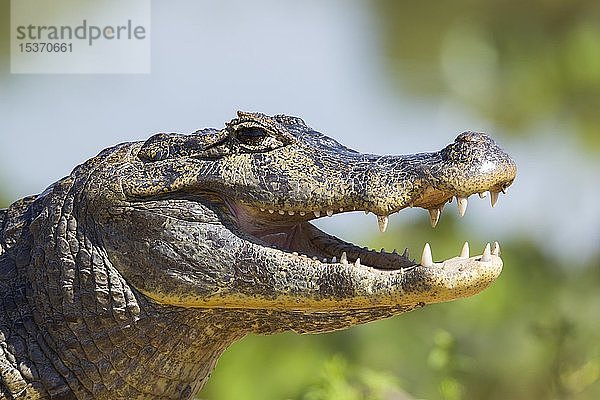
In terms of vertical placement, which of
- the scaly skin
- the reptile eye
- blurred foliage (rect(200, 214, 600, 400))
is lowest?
blurred foliage (rect(200, 214, 600, 400))

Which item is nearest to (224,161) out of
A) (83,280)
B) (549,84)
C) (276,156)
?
(276,156)

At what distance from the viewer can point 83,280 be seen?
3580 mm

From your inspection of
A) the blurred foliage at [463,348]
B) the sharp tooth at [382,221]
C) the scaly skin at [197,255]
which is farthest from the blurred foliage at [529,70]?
the sharp tooth at [382,221]

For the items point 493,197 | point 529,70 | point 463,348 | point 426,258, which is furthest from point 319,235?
point 529,70

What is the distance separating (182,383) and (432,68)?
2494 cm

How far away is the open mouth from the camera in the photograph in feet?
11.1

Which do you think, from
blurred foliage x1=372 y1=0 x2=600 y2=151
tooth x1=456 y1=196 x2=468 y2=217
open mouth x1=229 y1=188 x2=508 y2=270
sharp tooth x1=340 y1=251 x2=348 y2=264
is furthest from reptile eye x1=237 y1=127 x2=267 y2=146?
blurred foliage x1=372 y1=0 x2=600 y2=151

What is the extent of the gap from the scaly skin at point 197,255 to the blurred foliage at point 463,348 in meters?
2.49

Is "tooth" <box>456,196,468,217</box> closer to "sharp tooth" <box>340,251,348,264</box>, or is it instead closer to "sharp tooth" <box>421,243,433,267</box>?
"sharp tooth" <box>421,243,433,267</box>

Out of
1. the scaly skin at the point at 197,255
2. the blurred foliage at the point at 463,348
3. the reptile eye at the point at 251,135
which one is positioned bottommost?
the blurred foliage at the point at 463,348

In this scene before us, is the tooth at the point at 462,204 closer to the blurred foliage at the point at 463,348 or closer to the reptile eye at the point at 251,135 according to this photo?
the reptile eye at the point at 251,135

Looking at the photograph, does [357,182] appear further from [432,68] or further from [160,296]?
[432,68]

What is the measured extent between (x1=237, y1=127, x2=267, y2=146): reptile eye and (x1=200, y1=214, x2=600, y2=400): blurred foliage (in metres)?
2.65

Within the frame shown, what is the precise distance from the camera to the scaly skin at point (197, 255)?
3379 mm
